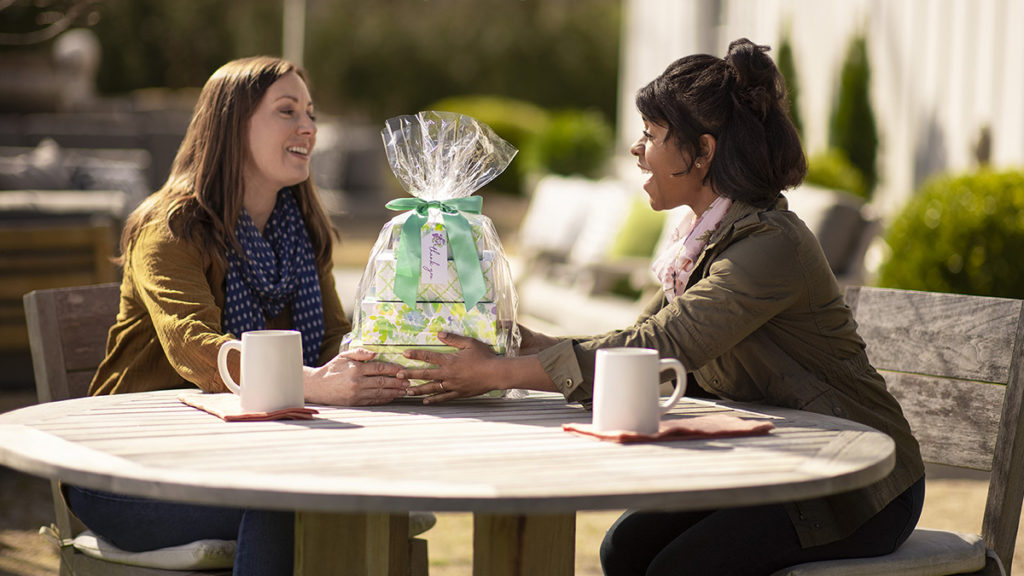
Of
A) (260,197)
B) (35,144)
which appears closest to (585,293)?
(260,197)

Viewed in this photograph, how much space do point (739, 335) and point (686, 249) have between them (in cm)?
26

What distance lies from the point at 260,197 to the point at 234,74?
0.29 meters

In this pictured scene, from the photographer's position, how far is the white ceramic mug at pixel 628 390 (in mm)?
1859

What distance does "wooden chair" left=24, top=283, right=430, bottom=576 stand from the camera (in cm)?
246

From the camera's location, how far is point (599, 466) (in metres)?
1.70

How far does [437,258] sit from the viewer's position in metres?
2.21

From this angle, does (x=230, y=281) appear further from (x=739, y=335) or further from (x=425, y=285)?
(x=739, y=335)

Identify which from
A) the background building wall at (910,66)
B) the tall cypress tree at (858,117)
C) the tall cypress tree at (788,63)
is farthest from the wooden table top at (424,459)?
the tall cypress tree at (788,63)

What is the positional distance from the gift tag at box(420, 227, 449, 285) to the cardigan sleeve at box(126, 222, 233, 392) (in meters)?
0.46

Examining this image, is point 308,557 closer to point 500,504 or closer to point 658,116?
point 500,504

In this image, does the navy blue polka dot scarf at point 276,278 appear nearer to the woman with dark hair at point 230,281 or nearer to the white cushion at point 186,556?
the woman with dark hair at point 230,281

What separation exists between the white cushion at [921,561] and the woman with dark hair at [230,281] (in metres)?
0.82

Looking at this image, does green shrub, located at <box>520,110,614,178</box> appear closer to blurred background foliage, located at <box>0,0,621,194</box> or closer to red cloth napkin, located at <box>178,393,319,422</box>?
blurred background foliage, located at <box>0,0,621,194</box>

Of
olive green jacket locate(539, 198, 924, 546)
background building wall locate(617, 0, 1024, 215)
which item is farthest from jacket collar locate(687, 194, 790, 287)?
background building wall locate(617, 0, 1024, 215)
